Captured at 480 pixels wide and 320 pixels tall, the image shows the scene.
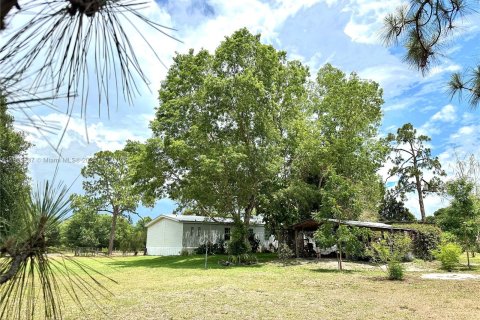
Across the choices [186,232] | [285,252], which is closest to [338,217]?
[285,252]

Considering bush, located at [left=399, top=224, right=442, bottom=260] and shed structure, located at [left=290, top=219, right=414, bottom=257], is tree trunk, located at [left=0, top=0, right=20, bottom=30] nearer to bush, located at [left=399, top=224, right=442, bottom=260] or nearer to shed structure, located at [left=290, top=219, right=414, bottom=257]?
shed structure, located at [left=290, top=219, right=414, bottom=257]

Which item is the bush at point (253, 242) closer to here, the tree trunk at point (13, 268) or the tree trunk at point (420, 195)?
the tree trunk at point (420, 195)

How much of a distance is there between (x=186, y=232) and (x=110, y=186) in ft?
34.3

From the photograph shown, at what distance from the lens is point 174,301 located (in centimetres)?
916

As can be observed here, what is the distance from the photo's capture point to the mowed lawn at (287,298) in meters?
7.72

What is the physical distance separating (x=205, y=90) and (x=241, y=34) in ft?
13.5

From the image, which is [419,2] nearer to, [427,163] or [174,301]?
[174,301]

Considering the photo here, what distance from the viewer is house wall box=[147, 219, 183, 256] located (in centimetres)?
3016

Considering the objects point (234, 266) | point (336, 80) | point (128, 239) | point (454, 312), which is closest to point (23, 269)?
point (454, 312)

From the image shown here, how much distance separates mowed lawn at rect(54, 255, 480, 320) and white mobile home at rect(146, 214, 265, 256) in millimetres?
15492

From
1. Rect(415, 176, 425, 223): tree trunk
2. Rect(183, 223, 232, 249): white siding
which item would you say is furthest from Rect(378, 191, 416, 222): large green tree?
Rect(183, 223, 232, 249): white siding

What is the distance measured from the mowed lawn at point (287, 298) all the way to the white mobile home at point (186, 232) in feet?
50.8

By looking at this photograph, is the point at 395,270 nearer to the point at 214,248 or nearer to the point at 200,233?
the point at 214,248

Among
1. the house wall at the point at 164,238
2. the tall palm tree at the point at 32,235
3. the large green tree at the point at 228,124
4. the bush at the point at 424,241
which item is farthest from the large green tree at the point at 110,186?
the tall palm tree at the point at 32,235
